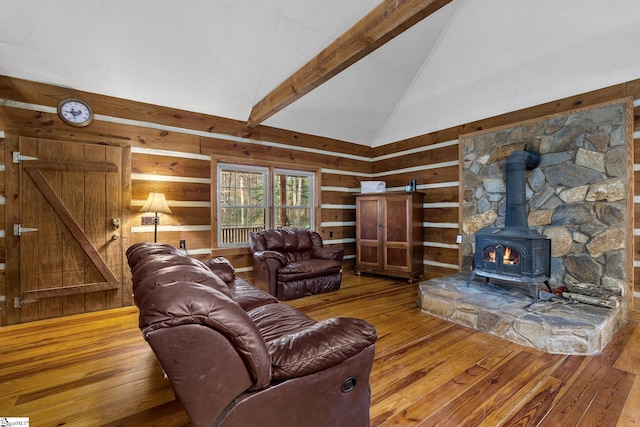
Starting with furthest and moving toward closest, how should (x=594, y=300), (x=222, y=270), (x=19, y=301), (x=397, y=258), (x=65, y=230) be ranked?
(x=397, y=258) → (x=65, y=230) → (x=19, y=301) → (x=222, y=270) → (x=594, y=300)

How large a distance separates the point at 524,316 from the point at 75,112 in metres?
5.50

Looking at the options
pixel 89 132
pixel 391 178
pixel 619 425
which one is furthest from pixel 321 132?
pixel 619 425

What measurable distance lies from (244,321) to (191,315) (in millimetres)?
203

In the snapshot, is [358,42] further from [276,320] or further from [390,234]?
[390,234]

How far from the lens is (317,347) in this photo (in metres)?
1.30

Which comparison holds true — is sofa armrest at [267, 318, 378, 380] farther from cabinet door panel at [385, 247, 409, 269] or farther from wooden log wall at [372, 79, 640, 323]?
wooden log wall at [372, 79, 640, 323]

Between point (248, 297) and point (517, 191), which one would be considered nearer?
point (248, 297)

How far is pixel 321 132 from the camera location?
18.1 feet

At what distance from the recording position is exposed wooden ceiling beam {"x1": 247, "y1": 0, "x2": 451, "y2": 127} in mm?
2168

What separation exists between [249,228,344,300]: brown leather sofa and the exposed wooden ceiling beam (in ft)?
6.49

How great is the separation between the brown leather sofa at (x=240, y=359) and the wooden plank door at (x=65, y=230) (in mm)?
2851

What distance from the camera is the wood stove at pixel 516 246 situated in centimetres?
318

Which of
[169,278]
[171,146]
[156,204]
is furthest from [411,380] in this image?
[171,146]

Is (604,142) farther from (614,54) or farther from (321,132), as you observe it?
(321,132)
